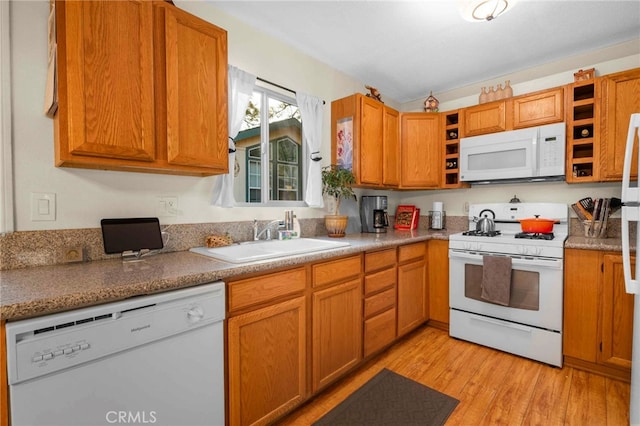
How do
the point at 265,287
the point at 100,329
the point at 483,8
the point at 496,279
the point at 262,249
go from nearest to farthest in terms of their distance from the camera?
the point at 100,329, the point at 265,287, the point at 483,8, the point at 262,249, the point at 496,279

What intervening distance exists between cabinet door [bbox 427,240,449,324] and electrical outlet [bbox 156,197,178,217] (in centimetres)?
220

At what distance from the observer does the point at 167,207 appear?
1.76 metres

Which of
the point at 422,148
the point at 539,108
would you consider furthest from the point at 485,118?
the point at 422,148

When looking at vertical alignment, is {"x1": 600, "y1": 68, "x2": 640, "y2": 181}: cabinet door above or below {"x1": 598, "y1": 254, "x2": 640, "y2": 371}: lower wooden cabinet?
above

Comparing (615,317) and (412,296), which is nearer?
(615,317)

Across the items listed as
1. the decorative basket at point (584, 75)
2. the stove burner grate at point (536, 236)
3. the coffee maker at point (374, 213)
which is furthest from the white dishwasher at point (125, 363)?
the decorative basket at point (584, 75)

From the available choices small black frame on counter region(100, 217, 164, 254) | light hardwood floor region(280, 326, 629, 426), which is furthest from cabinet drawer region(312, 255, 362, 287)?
small black frame on counter region(100, 217, 164, 254)

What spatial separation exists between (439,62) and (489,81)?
0.74 metres

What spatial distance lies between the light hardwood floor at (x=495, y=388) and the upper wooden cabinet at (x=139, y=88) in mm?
1591

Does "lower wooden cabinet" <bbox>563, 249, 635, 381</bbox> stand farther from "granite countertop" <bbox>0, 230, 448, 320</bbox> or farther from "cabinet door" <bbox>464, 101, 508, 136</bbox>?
"granite countertop" <bbox>0, 230, 448, 320</bbox>

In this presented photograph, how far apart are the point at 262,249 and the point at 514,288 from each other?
1.94m

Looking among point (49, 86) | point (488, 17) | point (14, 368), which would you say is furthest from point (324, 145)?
point (14, 368)

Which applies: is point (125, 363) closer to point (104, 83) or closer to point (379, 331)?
point (104, 83)

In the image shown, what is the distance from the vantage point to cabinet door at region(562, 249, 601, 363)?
2.04 m
